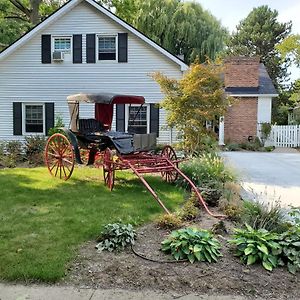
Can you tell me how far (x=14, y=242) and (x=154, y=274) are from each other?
2.00 meters

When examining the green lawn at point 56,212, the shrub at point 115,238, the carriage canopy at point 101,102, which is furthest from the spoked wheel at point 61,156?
the shrub at point 115,238

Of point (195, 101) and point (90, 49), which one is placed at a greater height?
point (90, 49)

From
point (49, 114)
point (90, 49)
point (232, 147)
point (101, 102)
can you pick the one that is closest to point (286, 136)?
point (232, 147)

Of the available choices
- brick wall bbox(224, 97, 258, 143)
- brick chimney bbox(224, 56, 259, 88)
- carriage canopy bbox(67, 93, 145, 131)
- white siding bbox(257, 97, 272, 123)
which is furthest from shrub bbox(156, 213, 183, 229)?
brick chimney bbox(224, 56, 259, 88)

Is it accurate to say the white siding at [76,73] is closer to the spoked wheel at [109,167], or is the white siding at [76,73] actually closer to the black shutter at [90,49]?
the black shutter at [90,49]

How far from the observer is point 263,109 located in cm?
2075

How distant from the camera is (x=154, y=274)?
406 cm

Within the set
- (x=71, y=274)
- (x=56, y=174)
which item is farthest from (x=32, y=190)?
(x=71, y=274)

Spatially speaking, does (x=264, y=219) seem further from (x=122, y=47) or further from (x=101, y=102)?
(x=122, y=47)

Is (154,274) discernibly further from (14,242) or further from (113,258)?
(14,242)

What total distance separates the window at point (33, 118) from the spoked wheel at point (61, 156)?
7806 millimetres

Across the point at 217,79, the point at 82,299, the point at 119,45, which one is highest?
the point at 119,45

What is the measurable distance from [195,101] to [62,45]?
8.42 metres

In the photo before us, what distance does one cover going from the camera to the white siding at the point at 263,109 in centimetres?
2073
